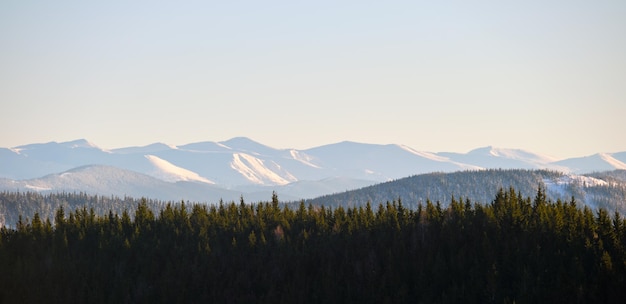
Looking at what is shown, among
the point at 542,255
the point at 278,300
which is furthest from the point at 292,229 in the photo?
the point at 542,255

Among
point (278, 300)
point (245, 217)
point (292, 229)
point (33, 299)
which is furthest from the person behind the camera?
point (245, 217)

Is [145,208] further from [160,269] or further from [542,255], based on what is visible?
[542,255]

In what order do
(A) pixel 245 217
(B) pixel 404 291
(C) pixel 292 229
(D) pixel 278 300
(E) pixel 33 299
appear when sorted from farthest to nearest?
(A) pixel 245 217, (C) pixel 292 229, (E) pixel 33 299, (D) pixel 278 300, (B) pixel 404 291

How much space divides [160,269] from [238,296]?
66.7ft

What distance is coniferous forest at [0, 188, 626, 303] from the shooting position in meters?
126

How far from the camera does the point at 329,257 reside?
14638 centimetres

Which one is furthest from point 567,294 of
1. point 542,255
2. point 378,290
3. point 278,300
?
point 278,300

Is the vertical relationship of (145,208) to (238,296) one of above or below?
above

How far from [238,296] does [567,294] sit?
174 ft

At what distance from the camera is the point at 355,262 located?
14350 centimetres

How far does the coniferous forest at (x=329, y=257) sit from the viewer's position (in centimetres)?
12625

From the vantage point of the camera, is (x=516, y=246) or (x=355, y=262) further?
(x=355, y=262)

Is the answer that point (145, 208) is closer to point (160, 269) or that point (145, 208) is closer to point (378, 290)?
point (160, 269)

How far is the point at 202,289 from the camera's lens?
146 m
